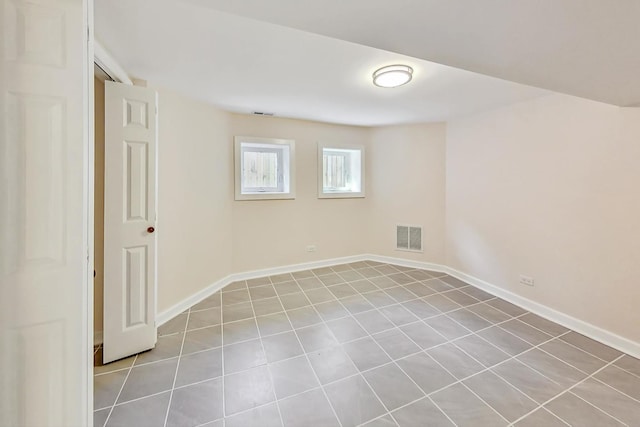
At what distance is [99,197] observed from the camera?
1.96 metres

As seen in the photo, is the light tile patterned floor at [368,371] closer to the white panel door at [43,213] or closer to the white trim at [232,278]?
the white trim at [232,278]

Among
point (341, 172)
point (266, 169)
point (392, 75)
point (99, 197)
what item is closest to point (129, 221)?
point (99, 197)

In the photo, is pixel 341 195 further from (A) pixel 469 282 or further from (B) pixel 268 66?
(B) pixel 268 66

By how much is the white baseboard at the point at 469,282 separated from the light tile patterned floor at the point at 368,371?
9 centimetres

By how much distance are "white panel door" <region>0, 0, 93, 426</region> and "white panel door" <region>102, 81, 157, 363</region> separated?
1089mm

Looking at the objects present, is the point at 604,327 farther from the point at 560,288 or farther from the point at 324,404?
the point at 324,404

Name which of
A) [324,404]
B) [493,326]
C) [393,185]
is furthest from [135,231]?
[393,185]

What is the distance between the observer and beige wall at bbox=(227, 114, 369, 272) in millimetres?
3529

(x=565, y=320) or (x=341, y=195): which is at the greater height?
(x=341, y=195)

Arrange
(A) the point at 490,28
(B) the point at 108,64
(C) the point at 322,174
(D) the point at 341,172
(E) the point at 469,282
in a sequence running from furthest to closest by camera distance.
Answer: (D) the point at 341,172, (C) the point at 322,174, (E) the point at 469,282, (B) the point at 108,64, (A) the point at 490,28

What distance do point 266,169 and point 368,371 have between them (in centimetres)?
293

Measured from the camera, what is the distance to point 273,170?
12.4 ft

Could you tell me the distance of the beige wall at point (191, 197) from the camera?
2.43m

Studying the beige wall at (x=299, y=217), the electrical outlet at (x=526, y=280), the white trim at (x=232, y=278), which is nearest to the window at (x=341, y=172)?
the beige wall at (x=299, y=217)
